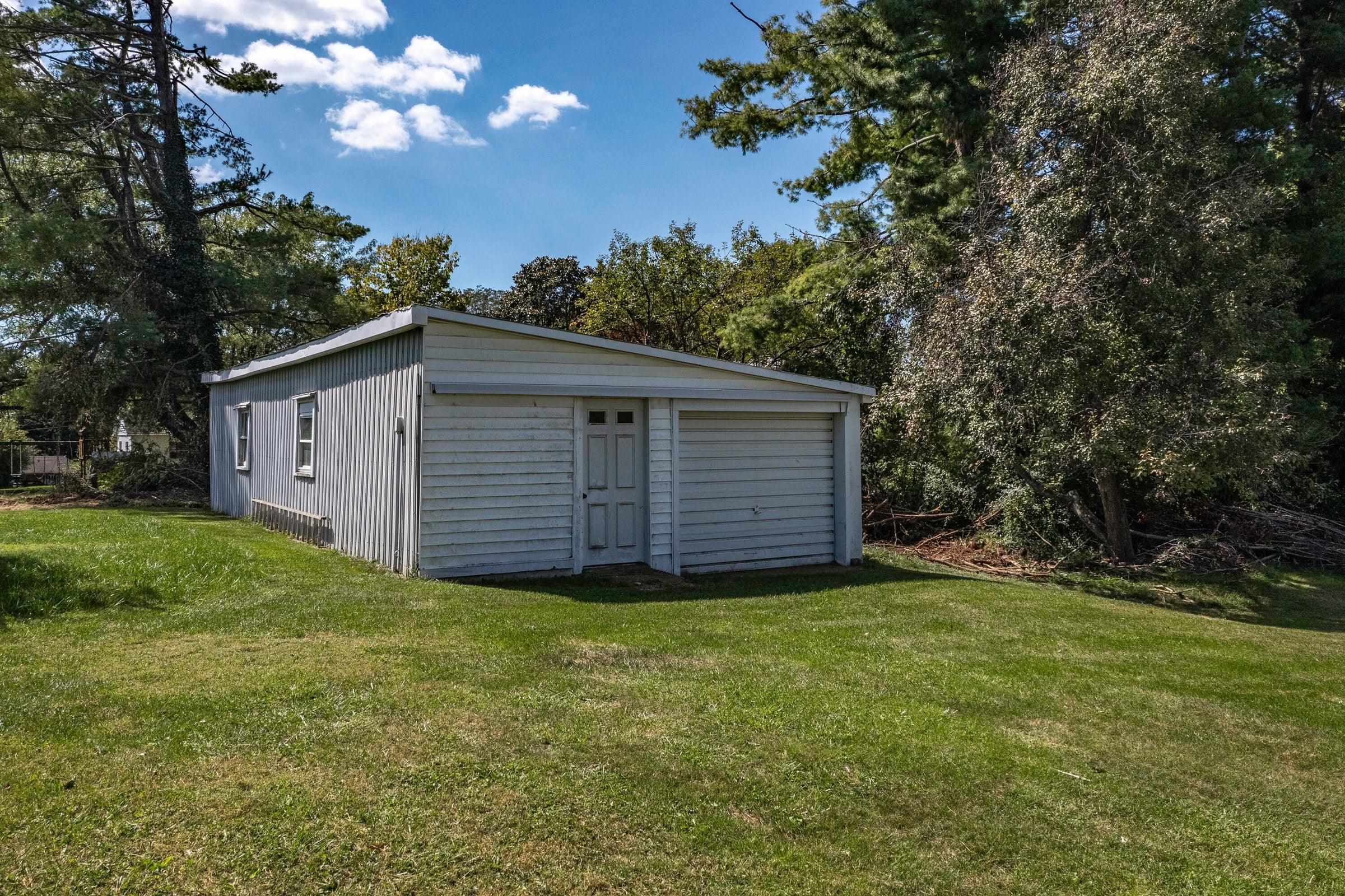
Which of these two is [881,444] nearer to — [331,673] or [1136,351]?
[1136,351]

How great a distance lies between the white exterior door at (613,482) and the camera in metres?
10.1

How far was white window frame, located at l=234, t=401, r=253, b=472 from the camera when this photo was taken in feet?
50.0

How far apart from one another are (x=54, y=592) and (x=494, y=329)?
4.58 m

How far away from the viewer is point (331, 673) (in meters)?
5.41

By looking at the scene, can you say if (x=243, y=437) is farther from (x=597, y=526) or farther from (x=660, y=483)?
(x=660, y=483)

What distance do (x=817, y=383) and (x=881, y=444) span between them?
4.94 meters

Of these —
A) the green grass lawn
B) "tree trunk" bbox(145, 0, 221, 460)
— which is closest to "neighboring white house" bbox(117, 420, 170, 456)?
"tree trunk" bbox(145, 0, 221, 460)

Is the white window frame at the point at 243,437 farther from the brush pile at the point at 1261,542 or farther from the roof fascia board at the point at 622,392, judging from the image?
the brush pile at the point at 1261,542

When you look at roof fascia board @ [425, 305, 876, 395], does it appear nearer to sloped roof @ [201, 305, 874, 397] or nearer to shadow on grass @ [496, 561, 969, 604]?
sloped roof @ [201, 305, 874, 397]

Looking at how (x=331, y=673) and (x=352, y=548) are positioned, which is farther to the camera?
(x=352, y=548)

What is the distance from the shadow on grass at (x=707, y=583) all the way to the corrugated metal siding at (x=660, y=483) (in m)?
0.30

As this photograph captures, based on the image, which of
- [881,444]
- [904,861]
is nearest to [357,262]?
[881,444]

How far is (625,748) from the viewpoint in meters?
4.34

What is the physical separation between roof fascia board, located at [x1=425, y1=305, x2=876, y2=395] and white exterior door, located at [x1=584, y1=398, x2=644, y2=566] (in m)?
0.68
